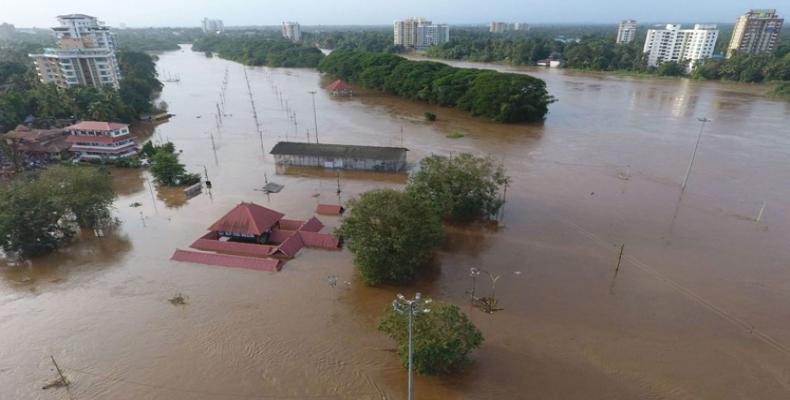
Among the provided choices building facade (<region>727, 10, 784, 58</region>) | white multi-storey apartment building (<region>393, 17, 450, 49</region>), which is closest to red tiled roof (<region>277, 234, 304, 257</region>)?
building facade (<region>727, 10, 784, 58</region>)

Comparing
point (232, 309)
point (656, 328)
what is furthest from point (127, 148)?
point (656, 328)

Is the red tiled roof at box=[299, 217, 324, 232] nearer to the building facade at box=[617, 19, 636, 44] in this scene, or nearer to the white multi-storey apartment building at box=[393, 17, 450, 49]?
the white multi-storey apartment building at box=[393, 17, 450, 49]

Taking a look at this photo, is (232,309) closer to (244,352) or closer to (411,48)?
(244,352)

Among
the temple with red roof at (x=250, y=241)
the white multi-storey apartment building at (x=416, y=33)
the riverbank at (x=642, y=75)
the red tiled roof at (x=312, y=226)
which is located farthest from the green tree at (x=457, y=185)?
the white multi-storey apartment building at (x=416, y=33)

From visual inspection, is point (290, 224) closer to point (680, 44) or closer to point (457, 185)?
point (457, 185)

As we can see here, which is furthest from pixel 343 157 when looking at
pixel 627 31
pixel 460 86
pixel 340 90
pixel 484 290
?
pixel 627 31

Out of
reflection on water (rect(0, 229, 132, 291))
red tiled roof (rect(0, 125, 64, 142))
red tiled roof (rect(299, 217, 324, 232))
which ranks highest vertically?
red tiled roof (rect(0, 125, 64, 142))
